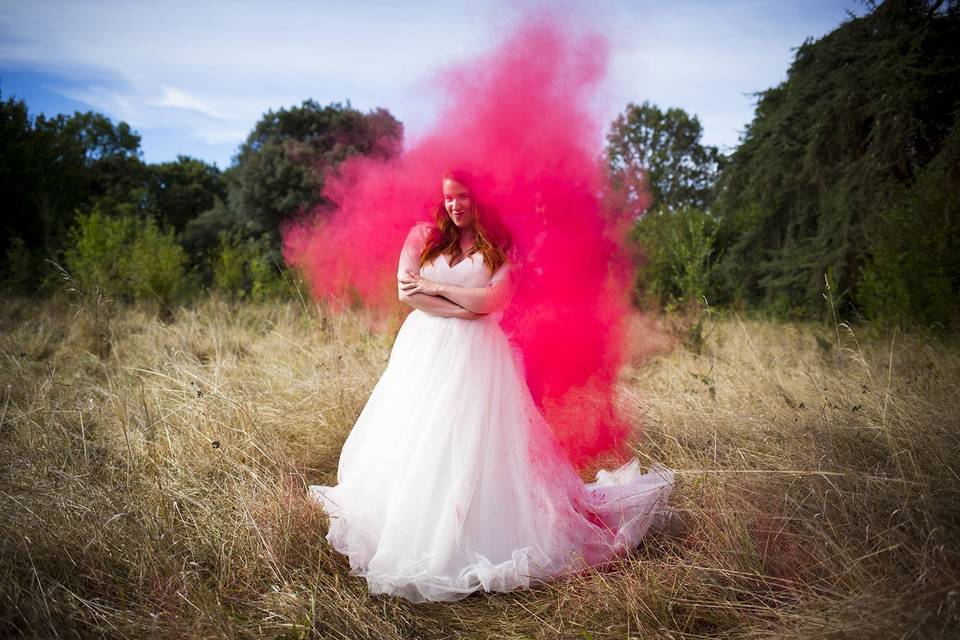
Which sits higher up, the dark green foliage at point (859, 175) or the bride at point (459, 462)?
the dark green foliage at point (859, 175)

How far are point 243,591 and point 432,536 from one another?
2.95 feet

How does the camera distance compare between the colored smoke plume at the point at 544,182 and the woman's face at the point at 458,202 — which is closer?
the woman's face at the point at 458,202

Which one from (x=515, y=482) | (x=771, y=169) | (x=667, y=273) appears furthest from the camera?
(x=667, y=273)

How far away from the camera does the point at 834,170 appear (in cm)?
1045

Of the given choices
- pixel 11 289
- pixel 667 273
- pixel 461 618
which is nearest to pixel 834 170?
pixel 667 273

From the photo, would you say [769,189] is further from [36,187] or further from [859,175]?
[36,187]

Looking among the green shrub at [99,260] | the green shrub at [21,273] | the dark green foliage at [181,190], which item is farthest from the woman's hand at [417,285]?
the dark green foliage at [181,190]

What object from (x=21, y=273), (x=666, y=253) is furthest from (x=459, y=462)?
(x=21, y=273)

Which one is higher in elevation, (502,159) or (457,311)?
(502,159)

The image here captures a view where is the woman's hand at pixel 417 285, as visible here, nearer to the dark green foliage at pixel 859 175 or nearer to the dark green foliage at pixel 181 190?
the dark green foliage at pixel 859 175

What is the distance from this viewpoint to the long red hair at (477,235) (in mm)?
2941

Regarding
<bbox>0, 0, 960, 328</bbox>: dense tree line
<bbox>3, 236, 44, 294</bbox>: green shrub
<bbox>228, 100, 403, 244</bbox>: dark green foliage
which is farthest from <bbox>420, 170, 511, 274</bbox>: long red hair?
<bbox>228, 100, 403, 244</bbox>: dark green foliage

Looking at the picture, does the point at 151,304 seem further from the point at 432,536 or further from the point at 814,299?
the point at 814,299

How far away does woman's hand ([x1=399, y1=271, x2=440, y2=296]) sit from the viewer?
294 centimetres
